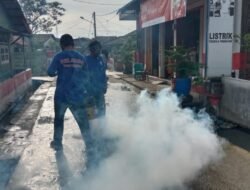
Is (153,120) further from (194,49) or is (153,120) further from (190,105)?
(194,49)

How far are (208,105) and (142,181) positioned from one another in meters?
3.96

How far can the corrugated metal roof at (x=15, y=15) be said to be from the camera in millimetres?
14703

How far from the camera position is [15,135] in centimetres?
729

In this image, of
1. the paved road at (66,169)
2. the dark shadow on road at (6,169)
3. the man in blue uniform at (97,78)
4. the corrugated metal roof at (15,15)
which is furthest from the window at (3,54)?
the dark shadow on road at (6,169)

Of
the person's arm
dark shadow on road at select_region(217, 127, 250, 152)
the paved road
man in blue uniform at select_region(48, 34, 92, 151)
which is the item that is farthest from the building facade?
the person's arm

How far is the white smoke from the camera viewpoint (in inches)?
169

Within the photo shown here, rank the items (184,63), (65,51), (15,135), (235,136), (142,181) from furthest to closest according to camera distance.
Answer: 1. (184,63)
2. (15,135)
3. (235,136)
4. (65,51)
5. (142,181)

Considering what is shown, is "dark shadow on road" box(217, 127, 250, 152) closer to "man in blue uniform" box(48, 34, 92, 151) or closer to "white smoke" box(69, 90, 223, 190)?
"white smoke" box(69, 90, 223, 190)

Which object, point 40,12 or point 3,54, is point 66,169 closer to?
point 3,54

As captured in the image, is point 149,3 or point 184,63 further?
point 149,3

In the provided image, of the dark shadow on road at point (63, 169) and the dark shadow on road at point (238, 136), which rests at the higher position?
the dark shadow on road at point (238, 136)

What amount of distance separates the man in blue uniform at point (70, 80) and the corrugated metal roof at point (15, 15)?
32.8 ft

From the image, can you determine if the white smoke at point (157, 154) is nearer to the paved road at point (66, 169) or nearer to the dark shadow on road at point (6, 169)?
the paved road at point (66, 169)

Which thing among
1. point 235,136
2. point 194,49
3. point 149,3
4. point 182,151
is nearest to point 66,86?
point 182,151
